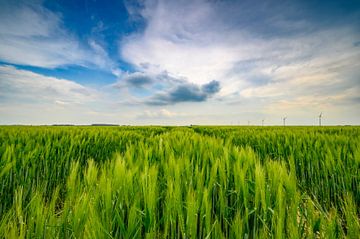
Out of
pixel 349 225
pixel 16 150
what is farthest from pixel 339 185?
pixel 16 150

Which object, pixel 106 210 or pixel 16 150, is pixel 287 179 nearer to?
pixel 106 210

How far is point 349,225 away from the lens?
0.89 m

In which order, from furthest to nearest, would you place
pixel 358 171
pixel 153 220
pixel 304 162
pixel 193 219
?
pixel 304 162 → pixel 358 171 → pixel 153 220 → pixel 193 219

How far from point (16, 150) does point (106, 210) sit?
2691mm

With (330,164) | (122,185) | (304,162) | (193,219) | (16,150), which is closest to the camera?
(193,219)

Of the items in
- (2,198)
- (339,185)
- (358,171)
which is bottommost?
(2,198)

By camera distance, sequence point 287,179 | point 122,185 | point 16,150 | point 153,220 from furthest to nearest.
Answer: point 16,150 < point 287,179 < point 122,185 < point 153,220

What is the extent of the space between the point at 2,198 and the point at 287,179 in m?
2.75

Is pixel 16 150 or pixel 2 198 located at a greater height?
pixel 16 150

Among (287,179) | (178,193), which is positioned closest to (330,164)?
(287,179)

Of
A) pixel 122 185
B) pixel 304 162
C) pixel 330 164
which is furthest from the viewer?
pixel 304 162

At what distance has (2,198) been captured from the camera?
90.2 inches

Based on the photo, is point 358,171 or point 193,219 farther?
point 358,171

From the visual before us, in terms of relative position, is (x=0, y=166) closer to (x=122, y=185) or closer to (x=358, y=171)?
(x=122, y=185)
